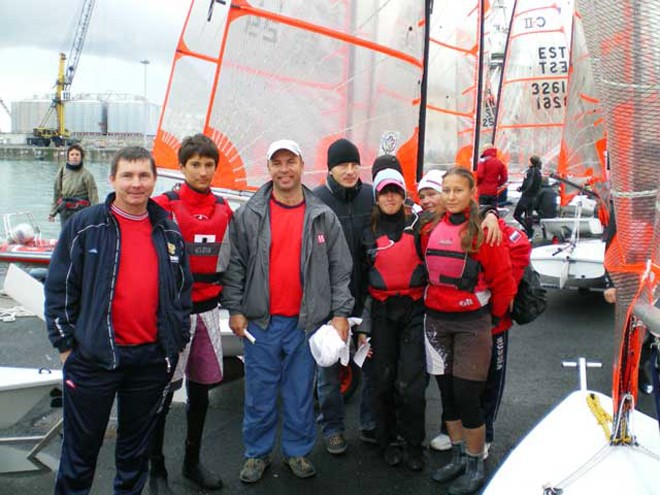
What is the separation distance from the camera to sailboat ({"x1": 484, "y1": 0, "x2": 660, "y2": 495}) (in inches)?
62.2

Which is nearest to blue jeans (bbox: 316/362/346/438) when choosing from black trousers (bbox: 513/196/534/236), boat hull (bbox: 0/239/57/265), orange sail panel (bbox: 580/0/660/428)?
orange sail panel (bbox: 580/0/660/428)

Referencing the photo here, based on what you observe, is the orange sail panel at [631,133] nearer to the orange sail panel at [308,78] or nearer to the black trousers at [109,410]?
the black trousers at [109,410]

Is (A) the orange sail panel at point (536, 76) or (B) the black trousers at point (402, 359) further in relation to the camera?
(A) the orange sail panel at point (536, 76)

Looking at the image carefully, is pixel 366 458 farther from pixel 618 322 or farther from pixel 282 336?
pixel 618 322

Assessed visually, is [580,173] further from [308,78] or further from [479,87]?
[308,78]

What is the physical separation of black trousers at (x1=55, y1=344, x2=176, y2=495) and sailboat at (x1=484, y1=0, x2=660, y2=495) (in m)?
1.28

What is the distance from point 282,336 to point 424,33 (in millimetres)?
3510

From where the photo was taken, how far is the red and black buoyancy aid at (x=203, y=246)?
2.63 meters

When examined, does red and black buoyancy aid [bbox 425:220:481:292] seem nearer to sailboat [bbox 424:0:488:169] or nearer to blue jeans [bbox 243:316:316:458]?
blue jeans [bbox 243:316:316:458]

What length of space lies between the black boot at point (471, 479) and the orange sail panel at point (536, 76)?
38.3ft

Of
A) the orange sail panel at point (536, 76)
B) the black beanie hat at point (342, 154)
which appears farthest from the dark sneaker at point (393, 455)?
the orange sail panel at point (536, 76)

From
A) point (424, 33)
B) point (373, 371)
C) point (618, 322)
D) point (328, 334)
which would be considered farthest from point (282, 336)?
point (424, 33)

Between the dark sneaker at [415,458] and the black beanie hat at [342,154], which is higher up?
the black beanie hat at [342,154]

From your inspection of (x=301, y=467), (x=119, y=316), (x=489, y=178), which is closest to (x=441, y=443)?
(x=301, y=467)
